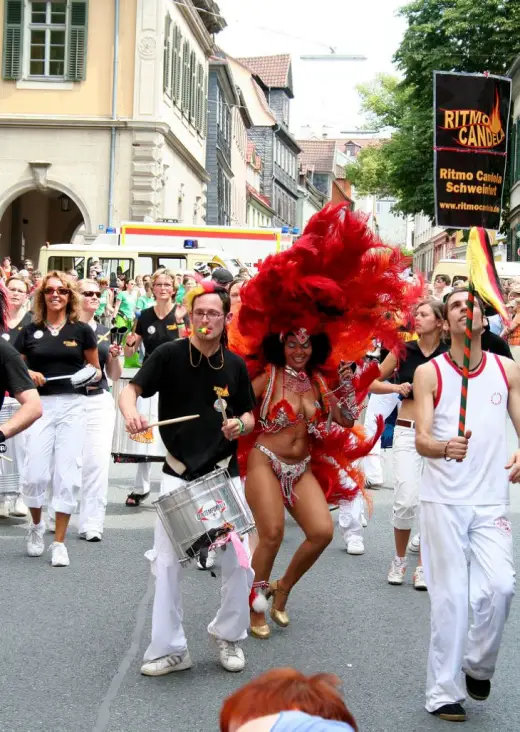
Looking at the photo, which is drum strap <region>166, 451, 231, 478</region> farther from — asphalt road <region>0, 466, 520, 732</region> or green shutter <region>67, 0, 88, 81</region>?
green shutter <region>67, 0, 88, 81</region>

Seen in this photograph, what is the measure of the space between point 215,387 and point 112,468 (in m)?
8.14

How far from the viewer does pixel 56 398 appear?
8641 millimetres

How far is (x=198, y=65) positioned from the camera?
140ft

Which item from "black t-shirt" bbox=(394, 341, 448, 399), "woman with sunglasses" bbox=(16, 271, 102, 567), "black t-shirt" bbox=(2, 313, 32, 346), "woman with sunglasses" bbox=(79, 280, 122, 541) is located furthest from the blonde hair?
"black t-shirt" bbox=(394, 341, 448, 399)

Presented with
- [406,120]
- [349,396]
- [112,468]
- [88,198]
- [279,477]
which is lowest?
[112,468]

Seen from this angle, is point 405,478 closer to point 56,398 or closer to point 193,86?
point 56,398

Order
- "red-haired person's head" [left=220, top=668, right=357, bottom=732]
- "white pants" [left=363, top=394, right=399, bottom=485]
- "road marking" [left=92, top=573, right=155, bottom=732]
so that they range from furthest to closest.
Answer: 1. "white pants" [left=363, top=394, right=399, bottom=485]
2. "road marking" [left=92, top=573, right=155, bottom=732]
3. "red-haired person's head" [left=220, top=668, right=357, bottom=732]

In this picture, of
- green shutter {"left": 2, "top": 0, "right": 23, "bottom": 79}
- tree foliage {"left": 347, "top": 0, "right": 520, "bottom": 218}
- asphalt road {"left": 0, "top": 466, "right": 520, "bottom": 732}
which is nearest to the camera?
asphalt road {"left": 0, "top": 466, "right": 520, "bottom": 732}

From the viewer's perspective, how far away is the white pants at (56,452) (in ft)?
28.4

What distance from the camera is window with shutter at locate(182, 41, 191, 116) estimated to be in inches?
1515

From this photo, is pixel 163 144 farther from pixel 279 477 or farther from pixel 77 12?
pixel 279 477

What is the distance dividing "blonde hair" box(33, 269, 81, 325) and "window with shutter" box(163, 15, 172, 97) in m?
26.5

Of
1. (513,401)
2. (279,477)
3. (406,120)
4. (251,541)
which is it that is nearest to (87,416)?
(251,541)

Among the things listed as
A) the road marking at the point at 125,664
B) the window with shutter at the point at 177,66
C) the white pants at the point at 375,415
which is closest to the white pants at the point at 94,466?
the road marking at the point at 125,664
